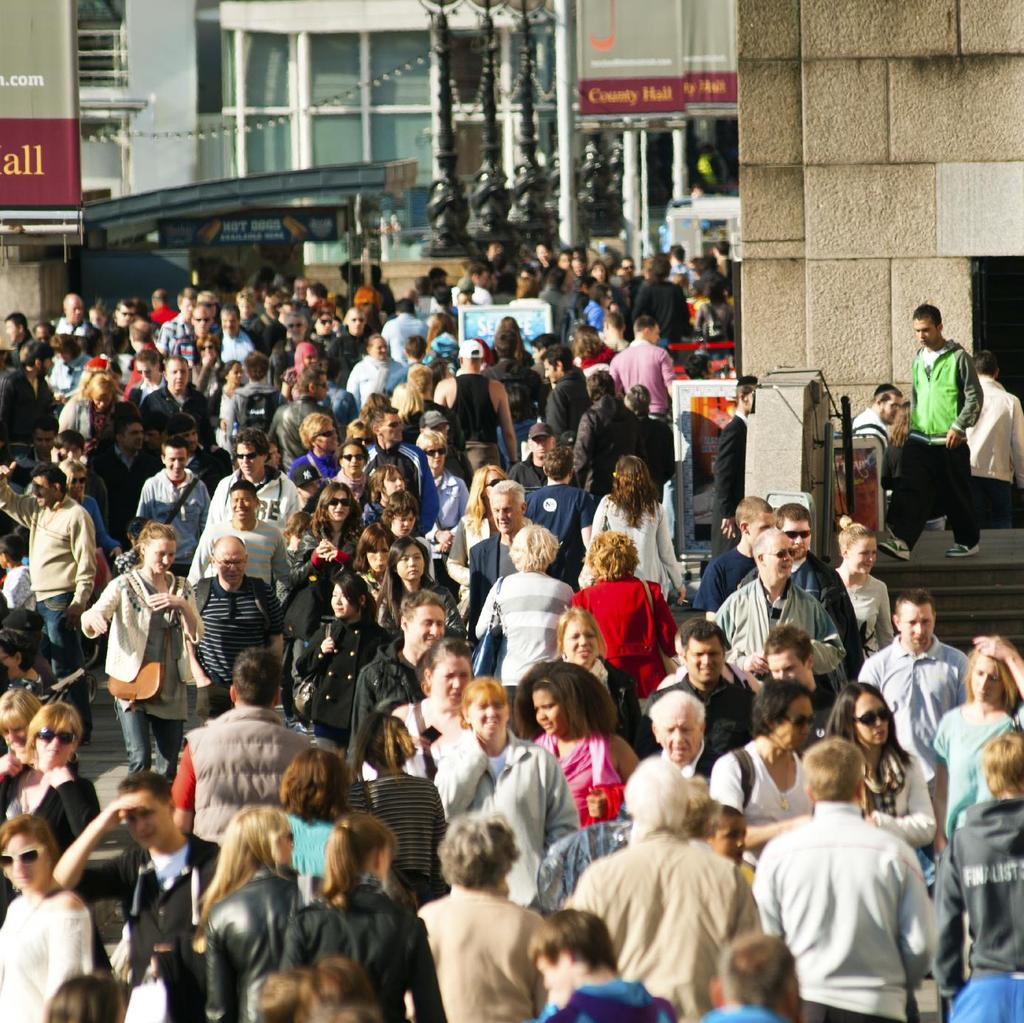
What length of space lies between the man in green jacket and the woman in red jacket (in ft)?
15.3

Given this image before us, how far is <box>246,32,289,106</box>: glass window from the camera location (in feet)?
199

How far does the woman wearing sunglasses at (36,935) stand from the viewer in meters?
6.70

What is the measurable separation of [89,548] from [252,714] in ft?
16.7

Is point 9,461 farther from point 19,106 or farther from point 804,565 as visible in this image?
point 804,565

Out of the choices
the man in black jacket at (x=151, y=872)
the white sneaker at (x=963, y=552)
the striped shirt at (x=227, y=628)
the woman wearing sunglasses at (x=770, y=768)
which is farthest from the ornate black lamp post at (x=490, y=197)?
the man in black jacket at (x=151, y=872)

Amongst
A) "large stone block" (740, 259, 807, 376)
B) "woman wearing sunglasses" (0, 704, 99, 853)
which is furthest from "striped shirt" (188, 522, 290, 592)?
"large stone block" (740, 259, 807, 376)

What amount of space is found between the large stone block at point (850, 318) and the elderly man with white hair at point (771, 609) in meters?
6.99

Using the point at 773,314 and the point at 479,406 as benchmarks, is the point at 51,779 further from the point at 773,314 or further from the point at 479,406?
the point at 773,314

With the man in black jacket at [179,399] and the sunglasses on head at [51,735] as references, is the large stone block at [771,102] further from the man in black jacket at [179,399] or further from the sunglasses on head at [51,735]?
the sunglasses on head at [51,735]

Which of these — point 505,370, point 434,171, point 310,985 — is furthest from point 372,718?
point 434,171

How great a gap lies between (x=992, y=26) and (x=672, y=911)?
1146cm

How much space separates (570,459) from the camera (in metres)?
13.2

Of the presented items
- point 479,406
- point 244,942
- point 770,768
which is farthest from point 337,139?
point 244,942

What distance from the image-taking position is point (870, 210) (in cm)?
1688
